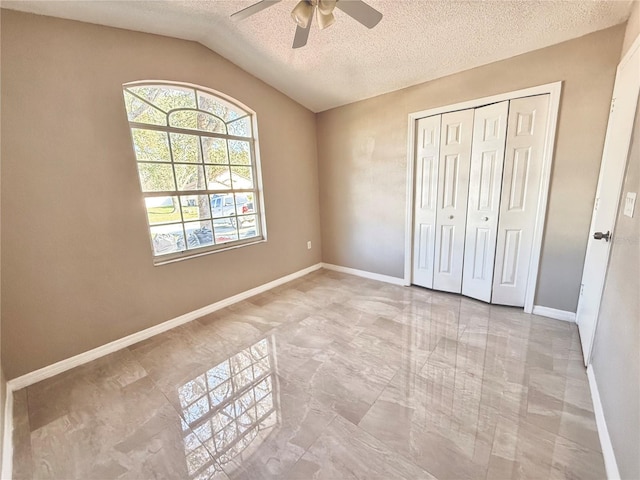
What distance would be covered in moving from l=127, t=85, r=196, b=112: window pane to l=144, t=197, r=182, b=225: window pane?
0.87m

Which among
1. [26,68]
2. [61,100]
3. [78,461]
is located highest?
[26,68]

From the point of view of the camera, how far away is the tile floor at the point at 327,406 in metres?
1.29

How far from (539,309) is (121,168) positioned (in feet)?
13.5

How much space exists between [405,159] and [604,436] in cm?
277

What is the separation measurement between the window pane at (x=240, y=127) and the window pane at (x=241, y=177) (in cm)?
41

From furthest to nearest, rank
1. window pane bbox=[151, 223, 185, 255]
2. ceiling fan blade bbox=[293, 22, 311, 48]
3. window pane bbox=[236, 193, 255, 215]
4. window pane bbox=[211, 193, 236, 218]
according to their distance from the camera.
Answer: window pane bbox=[236, 193, 255, 215]
window pane bbox=[211, 193, 236, 218]
window pane bbox=[151, 223, 185, 255]
ceiling fan blade bbox=[293, 22, 311, 48]

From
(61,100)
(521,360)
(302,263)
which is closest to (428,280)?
(521,360)

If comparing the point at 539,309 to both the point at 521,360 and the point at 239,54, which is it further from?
the point at 239,54

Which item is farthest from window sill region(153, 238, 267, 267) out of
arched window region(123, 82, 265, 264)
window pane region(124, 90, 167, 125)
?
window pane region(124, 90, 167, 125)

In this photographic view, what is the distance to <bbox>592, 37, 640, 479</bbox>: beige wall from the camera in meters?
1.08

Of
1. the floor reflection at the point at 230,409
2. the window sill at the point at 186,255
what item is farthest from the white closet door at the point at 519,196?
the window sill at the point at 186,255

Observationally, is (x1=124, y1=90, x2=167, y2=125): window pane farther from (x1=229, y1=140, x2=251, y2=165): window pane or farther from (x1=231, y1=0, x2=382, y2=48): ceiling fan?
(x1=231, y1=0, x2=382, y2=48): ceiling fan

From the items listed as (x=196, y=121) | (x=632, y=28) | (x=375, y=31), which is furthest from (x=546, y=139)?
(x=196, y=121)

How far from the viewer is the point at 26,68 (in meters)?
1.78
